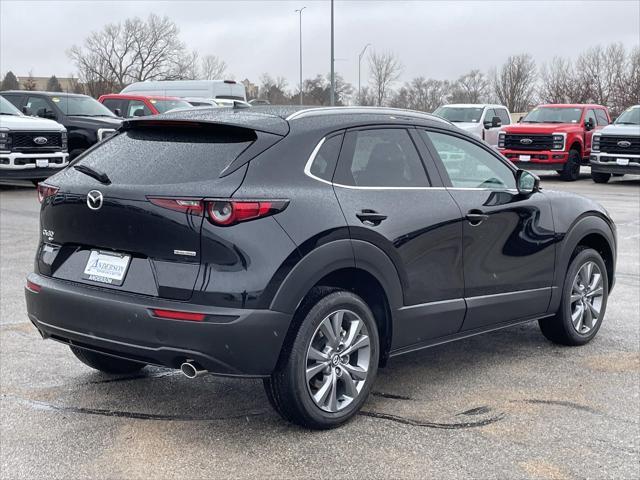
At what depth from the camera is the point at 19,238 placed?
11.0 metres

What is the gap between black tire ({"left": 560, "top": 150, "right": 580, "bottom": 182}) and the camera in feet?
74.7

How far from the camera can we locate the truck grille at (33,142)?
54.4ft

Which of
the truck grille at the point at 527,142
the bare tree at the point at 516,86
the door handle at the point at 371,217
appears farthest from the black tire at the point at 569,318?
the bare tree at the point at 516,86

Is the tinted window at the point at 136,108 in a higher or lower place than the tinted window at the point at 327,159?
lower

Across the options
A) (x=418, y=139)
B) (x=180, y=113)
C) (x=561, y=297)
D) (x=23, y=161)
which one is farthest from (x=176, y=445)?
(x=23, y=161)

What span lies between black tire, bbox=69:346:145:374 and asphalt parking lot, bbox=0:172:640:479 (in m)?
0.09

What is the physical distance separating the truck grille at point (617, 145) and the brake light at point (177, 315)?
19.4 m

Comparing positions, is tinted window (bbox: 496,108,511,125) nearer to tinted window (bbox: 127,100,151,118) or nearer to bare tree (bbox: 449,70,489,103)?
tinted window (bbox: 127,100,151,118)

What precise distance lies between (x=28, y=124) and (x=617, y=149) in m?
13.9

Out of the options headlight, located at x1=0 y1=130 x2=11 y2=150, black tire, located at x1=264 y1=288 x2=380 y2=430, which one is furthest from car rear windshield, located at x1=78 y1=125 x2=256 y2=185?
headlight, located at x1=0 y1=130 x2=11 y2=150

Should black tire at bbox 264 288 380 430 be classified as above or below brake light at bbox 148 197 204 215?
below

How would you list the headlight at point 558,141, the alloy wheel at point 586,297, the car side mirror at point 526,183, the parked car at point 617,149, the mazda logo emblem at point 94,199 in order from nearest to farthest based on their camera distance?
1. the mazda logo emblem at point 94,199
2. the car side mirror at point 526,183
3. the alloy wheel at point 586,297
4. the parked car at point 617,149
5. the headlight at point 558,141

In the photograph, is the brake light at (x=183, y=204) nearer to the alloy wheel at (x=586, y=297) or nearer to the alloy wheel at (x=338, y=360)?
the alloy wheel at (x=338, y=360)

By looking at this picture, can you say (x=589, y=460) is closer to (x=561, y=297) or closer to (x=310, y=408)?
(x=310, y=408)
